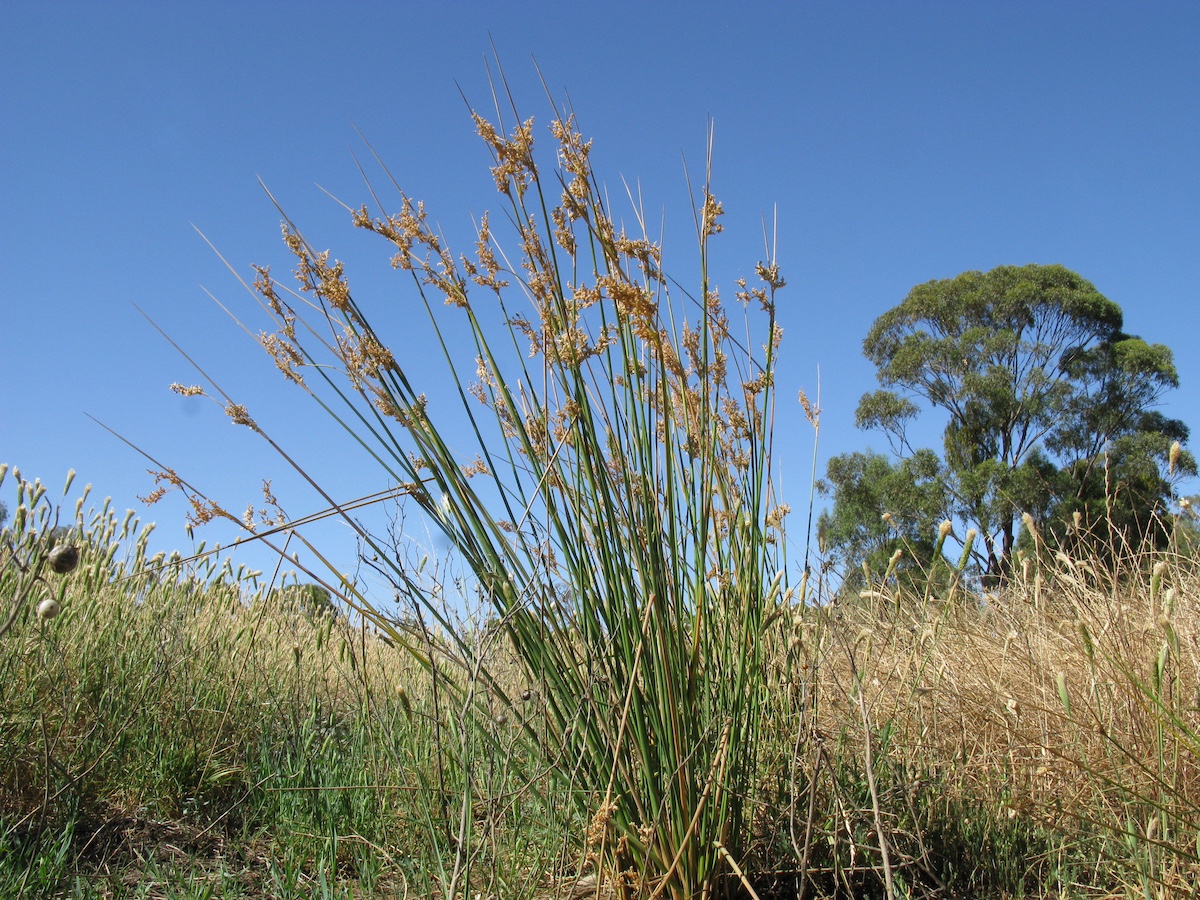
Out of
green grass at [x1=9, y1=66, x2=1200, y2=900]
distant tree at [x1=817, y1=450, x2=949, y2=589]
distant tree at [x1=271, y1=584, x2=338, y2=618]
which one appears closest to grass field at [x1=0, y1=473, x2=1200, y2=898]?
green grass at [x1=9, y1=66, x2=1200, y2=900]

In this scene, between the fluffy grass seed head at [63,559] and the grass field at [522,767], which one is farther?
the grass field at [522,767]

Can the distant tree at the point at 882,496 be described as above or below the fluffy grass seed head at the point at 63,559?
above

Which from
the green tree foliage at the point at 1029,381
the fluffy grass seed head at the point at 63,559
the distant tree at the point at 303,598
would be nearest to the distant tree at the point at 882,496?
the green tree foliage at the point at 1029,381

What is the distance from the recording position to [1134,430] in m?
17.9

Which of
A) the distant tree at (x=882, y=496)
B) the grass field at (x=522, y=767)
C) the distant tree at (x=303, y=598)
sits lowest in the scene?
the grass field at (x=522, y=767)

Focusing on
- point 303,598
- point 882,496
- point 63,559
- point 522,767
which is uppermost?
point 882,496

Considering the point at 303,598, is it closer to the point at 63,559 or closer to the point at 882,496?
the point at 63,559

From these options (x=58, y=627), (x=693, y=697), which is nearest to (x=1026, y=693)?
(x=693, y=697)

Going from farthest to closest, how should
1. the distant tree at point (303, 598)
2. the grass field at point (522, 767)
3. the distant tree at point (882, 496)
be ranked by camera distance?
the distant tree at point (882, 496), the distant tree at point (303, 598), the grass field at point (522, 767)

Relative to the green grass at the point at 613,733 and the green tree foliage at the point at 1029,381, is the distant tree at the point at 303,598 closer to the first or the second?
the green grass at the point at 613,733

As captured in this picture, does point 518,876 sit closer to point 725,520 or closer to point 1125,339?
point 725,520

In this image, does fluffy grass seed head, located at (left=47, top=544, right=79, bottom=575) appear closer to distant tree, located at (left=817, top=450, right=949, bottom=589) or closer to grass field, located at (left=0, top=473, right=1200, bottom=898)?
grass field, located at (left=0, top=473, right=1200, bottom=898)

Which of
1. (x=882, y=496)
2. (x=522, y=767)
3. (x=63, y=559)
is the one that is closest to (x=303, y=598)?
(x=522, y=767)

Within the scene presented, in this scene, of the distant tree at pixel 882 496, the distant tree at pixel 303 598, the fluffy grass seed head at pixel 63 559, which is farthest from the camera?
the distant tree at pixel 882 496
